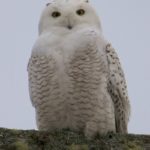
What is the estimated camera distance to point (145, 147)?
239 inches

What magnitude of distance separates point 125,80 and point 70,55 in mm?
1006

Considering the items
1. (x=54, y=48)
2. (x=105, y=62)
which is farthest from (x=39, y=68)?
(x=105, y=62)

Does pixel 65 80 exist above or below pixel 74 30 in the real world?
below

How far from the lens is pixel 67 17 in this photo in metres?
7.32

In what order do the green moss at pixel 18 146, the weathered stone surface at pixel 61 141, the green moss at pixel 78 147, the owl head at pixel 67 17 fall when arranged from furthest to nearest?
the owl head at pixel 67 17, the green moss at pixel 78 147, the weathered stone surface at pixel 61 141, the green moss at pixel 18 146

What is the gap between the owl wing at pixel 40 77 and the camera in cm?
711

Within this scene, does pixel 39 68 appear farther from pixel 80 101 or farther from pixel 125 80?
pixel 125 80

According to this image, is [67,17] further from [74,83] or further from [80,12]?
[74,83]

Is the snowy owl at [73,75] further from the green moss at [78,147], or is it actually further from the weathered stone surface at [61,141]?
the green moss at [78,147]

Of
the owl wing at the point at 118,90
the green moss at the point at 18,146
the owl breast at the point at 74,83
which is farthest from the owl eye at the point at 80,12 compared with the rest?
the green moss at the point at 18,146

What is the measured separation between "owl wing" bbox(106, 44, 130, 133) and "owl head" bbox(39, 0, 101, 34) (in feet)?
1.34

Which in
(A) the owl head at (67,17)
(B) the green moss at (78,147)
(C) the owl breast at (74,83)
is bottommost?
(B) the green moss at (78,147)

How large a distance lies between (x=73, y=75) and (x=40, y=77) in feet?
1.28

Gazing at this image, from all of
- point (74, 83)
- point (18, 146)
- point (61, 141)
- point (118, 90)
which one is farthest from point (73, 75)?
point (18, 146)
